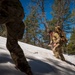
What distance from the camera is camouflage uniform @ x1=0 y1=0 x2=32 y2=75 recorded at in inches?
195

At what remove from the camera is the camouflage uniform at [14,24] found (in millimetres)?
4961

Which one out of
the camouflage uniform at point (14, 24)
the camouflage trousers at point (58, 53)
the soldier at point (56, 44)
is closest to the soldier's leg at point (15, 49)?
the camouflage uniform at point (14, 24)

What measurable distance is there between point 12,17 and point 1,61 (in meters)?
1.58

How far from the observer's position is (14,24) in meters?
5.51

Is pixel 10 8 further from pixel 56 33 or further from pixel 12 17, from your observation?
pixel 56 33

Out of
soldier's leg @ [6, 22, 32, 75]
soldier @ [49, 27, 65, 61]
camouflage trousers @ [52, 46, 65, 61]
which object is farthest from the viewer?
soldier @ [49, 27, 65, 61]

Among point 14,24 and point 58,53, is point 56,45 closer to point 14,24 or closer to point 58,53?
point 58,53

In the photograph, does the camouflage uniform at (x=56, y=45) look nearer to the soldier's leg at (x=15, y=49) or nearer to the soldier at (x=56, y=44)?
the soldier at (x=56, y=44)

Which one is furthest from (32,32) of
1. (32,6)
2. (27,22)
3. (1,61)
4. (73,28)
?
(1,61)

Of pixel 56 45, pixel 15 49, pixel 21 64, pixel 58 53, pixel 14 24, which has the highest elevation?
pixel 14 24

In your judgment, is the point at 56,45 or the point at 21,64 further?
the point at 56,45

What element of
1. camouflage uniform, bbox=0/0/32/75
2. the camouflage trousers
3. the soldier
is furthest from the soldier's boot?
the soldier

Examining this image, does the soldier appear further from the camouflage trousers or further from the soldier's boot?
the soldier's boot

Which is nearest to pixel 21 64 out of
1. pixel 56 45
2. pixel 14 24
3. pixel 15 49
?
pixel 15 49
